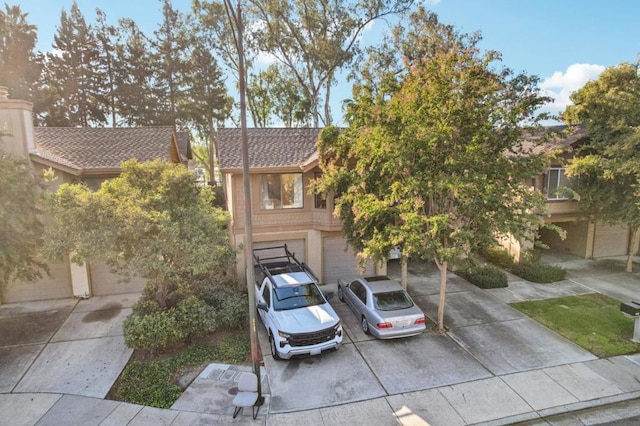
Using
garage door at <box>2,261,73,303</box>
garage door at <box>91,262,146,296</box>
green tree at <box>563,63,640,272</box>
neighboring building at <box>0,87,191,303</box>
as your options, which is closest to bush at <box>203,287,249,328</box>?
neighboring building at <box>0,87,191,303</box>

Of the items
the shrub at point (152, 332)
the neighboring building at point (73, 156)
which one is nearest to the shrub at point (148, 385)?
the shrub at point (152, 332)

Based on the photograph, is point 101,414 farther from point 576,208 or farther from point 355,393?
point 576,208

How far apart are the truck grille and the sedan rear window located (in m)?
2.06

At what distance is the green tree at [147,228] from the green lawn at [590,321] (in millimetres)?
11253

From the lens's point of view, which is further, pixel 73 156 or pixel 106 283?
pixel 73 156

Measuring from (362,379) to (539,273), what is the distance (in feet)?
37.9

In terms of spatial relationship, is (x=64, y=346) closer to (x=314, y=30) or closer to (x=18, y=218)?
(x=18, y=218)

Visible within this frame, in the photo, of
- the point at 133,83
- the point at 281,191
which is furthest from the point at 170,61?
the point at 281,191

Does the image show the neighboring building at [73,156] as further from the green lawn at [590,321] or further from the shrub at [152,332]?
the green lawn at [590,321]

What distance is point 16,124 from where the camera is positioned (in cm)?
1302

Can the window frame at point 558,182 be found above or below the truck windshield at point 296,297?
above

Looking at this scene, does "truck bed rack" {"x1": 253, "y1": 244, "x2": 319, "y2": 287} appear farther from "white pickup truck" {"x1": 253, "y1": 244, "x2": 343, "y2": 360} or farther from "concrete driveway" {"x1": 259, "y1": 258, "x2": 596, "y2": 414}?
"concrete driveway" {"x1": 259, "y1": 258, "x2": 596, "y2": 414}

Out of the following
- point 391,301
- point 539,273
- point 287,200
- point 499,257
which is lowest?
point 539,273

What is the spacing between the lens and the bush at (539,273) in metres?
16.4
